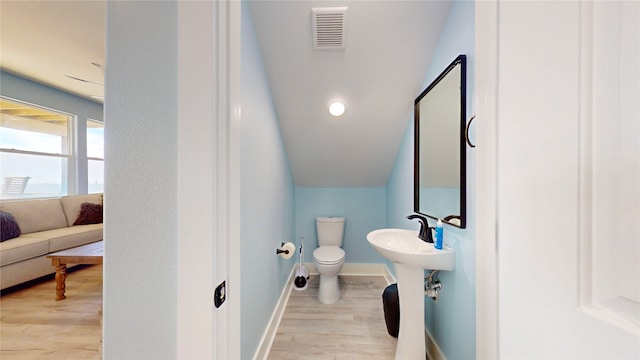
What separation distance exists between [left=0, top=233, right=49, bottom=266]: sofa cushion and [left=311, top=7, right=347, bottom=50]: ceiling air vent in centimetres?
349

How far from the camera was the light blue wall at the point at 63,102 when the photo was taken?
9.57 ft

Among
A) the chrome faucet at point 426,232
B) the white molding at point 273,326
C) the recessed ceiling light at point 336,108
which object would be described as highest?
the recessed ceiling light at point 336,108

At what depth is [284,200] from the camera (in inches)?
89.6

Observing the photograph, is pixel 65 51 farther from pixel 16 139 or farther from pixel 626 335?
pixel 626 335

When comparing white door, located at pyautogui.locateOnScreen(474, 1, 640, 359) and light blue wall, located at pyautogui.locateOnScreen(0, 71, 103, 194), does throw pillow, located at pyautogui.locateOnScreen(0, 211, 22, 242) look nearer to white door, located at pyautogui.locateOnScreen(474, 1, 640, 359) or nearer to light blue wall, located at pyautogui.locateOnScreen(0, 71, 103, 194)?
light blue wall, located at pyautogui.locateOnScreen(0, 71, 103, 194)

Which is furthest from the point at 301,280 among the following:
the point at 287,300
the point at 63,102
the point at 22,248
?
the point at 63,102

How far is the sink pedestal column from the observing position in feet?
4.45

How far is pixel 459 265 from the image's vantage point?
124 cm

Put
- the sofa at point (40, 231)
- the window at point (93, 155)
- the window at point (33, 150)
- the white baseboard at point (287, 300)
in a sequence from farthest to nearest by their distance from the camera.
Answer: the window at point (93, 155), the window at point (33, 150), the sofa at point (40, 231), the white baseboard at point (287, 300)

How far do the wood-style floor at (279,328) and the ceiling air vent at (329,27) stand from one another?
2.12 metres

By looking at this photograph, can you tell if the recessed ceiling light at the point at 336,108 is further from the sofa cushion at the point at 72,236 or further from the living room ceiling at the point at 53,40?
the sofa cushion at the point at 72,236

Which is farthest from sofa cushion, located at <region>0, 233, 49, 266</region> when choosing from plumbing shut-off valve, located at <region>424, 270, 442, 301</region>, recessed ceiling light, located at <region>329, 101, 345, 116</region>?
plumbing shut-off valve, located at <region>424, 270, 442, 301</region>

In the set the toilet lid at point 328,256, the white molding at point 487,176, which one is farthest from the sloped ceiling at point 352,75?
the white molding at point 487,176

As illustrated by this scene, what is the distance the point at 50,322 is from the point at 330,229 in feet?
8.27
